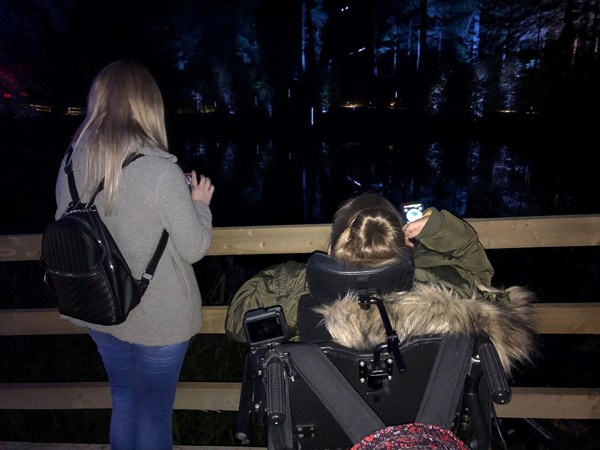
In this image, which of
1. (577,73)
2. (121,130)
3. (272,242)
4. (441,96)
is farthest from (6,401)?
(441,96)

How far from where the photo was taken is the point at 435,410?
1260mm

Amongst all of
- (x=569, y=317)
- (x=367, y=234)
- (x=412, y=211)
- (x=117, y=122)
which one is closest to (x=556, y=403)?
(x=569, y=317)

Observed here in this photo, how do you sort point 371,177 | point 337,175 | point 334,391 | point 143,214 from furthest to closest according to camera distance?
point 337,175, point 371,177, point 143,214, point 334,391

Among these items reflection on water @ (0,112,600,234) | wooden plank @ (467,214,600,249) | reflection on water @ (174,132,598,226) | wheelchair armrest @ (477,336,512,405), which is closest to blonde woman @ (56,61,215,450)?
wheelchair armrest @ (477,336,512,405)

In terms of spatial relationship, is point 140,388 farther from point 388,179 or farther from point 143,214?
point 388,179

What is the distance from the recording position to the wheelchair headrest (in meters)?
1.39

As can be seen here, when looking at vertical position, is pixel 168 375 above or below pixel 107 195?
below

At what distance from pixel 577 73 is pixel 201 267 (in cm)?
2531

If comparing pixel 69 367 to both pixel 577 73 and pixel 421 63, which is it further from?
pixel 421 63

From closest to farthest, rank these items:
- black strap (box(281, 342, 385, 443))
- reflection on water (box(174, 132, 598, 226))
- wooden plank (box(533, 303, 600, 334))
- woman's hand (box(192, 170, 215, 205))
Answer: black strap (box(281, 342, 385, 443)), woman's hand (box(192, 170, 215, 205)), wooden plank (box(533, 303, 600, 334)), reflection on water (box(174, 132, 598, 226))

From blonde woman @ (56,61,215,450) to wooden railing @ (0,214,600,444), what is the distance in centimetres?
70

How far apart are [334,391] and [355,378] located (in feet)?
0.43

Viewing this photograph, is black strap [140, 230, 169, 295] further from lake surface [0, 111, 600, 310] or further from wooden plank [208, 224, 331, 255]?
lake surface [0, 111, 600, 310]

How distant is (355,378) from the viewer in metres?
1.39
